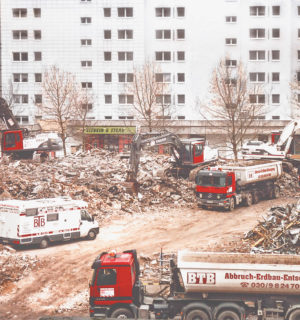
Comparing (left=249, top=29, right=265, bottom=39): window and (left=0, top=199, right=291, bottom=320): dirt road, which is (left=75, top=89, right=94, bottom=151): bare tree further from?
(left=0, top=199, right=291, bottom=320): dirt road

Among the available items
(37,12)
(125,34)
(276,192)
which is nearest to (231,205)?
(276,192)

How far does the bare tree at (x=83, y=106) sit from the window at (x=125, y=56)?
543 cm

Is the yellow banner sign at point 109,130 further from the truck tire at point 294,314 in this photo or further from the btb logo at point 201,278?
the truck tire at point 294,314

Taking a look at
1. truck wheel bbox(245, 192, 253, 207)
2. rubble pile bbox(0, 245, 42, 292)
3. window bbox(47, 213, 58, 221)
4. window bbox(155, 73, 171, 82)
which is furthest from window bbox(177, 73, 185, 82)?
rubble pile bbox(0, 245, 42, 292)

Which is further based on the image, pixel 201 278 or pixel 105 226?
pixel 105 226

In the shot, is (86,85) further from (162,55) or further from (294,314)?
(294,314)

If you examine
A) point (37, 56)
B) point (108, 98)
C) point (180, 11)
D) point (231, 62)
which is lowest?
point (108, 98)

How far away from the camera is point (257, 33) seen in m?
52.4

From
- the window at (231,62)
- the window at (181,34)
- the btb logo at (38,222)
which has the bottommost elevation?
the btb logo at (38,222)

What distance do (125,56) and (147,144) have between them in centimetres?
2645

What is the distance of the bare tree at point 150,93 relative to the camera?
4544 cm

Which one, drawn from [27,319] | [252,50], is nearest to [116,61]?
[252,50]

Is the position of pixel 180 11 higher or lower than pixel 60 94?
higher

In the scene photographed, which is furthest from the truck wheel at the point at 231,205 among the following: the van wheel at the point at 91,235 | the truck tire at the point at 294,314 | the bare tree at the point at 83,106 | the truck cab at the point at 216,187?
the bare tree at the point at 83,106
